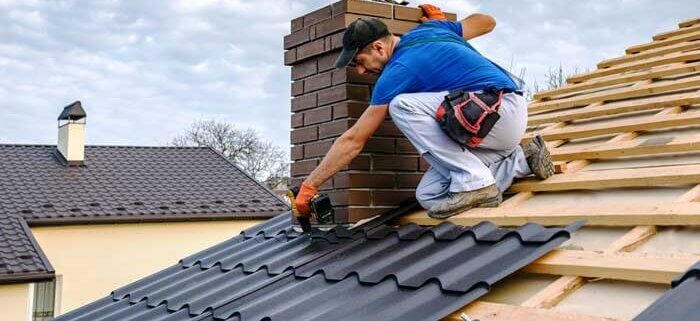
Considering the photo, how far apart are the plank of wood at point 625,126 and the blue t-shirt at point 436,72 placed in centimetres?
87

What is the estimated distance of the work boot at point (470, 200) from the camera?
11.8ft

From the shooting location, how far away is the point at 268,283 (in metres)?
3.62

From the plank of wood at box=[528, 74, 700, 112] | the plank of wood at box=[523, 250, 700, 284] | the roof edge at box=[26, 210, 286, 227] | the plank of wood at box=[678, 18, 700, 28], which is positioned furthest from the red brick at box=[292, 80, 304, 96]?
the roof edge at box=[26, 210, 286, 227]

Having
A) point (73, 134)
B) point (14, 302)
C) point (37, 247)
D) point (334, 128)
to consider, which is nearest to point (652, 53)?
point (334, 128)

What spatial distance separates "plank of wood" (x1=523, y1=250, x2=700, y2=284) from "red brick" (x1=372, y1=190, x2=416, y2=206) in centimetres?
155

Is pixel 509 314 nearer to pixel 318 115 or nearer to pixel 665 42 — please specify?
pixel 318 115

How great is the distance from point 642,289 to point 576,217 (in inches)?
27.9

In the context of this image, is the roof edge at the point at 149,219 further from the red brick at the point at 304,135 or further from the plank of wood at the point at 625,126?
the plank of wood at the point at 625,126

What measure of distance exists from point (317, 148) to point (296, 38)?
0.79 meters

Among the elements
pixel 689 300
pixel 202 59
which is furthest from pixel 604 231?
pixel 202 59

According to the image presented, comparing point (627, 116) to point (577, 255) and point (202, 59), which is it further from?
point (202, 59)

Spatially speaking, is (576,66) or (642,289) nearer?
(642,289)

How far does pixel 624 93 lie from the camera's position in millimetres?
4926

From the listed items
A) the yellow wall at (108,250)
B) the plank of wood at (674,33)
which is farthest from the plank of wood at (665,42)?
the yellow wall at (108,250)
